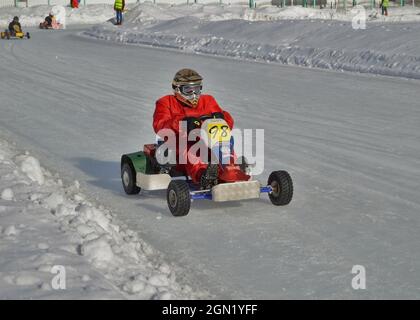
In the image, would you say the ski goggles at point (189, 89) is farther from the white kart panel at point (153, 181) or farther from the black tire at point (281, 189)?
the black tire at point (281, 189)

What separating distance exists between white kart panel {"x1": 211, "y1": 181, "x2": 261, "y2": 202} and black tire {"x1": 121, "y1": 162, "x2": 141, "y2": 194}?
3.67 ft

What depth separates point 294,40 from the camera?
21.0 metres

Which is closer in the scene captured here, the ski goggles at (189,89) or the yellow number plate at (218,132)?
the yellow number plate at (218,132)

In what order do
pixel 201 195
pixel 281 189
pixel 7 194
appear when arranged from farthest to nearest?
1. pixel 281 189
2. pixel 201 195
3. pixel 7 194

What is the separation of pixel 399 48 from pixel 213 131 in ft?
39.3

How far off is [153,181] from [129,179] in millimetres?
396

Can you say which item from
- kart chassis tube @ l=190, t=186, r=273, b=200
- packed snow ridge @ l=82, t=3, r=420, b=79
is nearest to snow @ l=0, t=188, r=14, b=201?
kart chassis tube @ l=190, t=186, r=273, b=200

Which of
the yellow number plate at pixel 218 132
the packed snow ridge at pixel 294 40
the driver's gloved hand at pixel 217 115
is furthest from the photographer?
the packed snow ridge at pixel 294 40

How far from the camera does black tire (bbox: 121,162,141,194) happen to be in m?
6.98

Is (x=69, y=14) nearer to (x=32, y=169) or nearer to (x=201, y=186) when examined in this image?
(x=32, y=169)

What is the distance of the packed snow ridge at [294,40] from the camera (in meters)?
17.2

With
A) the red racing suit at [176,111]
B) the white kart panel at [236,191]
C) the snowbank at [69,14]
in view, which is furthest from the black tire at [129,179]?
the snowbank at [69,14]

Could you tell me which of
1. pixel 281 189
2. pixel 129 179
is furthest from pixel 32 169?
pixel 281 189

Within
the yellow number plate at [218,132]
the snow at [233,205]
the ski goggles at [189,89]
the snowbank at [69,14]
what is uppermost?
the snowbank at [69,14]
